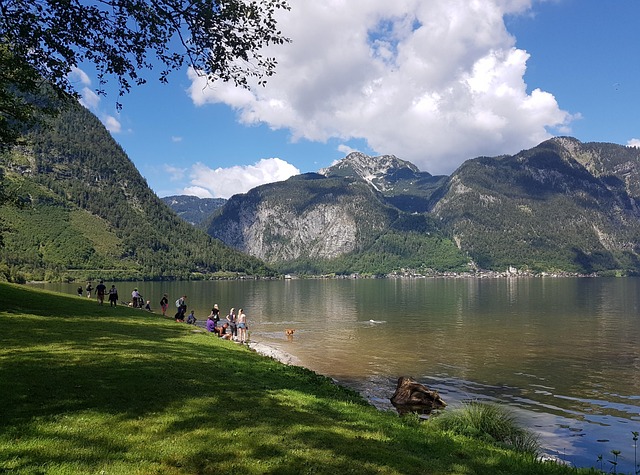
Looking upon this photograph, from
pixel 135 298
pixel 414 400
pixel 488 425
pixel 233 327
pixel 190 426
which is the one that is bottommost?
pixel 414 400

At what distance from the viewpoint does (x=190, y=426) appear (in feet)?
38.9

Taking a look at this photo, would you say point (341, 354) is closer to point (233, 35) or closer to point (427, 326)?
point (427, 326)

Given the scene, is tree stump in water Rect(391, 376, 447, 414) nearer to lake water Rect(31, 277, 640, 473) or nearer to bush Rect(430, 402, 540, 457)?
lake water Rect(31, 277, 640, 473)

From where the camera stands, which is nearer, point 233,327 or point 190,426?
point 190,426

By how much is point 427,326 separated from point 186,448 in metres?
61.4

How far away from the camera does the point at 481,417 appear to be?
68.4 feet

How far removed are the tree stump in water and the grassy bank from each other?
632 centimetres

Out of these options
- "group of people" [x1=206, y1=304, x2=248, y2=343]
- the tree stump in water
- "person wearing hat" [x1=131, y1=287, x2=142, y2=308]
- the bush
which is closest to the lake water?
the tree stump in water

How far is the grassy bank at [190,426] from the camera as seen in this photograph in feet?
31.4

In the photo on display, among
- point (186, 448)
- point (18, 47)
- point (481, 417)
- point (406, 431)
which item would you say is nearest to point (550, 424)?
point (481, 417)

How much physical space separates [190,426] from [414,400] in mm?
16959

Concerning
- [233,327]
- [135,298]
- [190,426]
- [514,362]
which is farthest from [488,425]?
[135,298]

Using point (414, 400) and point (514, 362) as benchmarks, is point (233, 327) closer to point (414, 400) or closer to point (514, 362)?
point (414, 400)

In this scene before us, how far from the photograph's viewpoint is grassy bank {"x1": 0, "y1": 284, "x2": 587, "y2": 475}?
9562mm
